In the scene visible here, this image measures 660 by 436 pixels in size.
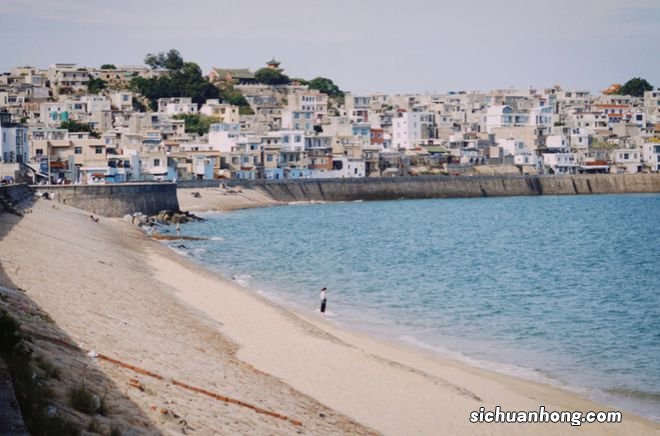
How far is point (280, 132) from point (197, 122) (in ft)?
54.7

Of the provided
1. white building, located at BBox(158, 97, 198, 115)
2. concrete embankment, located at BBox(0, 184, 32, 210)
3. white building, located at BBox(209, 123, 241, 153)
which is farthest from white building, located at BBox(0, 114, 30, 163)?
white building, located at BBox(158, 97, 198, 115)

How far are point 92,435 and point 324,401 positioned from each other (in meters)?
5.95

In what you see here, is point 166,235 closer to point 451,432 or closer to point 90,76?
point 451,432

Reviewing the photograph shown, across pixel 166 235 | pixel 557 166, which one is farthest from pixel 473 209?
pixel 166 235

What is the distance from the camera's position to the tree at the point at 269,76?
158m

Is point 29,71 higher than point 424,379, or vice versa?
point 29,71

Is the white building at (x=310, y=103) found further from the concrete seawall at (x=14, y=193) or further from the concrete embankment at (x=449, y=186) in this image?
the concrete seawall at (x=14, y=193)

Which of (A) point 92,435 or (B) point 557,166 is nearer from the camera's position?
(A) point 92,435

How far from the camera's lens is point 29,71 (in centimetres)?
14062

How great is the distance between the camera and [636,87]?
190 m

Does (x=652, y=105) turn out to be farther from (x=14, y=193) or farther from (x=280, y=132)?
(x=14, y=193)

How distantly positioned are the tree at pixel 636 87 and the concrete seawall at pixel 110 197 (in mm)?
145243

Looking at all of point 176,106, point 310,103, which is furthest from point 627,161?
point 176,106

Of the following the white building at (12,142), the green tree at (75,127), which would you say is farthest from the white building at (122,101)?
the white building at (12,142)
